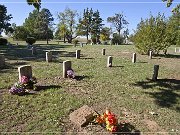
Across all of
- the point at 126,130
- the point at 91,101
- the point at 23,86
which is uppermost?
the point at 23,86

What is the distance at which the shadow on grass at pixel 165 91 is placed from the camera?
993 cm

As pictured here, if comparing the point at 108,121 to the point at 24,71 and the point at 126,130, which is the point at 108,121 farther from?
the point at 24,71

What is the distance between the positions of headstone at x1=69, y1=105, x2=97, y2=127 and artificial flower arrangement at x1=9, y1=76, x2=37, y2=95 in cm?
286

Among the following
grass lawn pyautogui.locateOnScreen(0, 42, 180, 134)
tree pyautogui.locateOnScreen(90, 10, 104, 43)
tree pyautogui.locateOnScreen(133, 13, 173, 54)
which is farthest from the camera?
tree pyautogui.locateOnScreen(90, 10, 104, 43)

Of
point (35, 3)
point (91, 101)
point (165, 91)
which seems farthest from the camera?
point (35, 3)

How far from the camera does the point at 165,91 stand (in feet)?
37.3

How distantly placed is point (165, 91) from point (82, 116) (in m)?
5.76

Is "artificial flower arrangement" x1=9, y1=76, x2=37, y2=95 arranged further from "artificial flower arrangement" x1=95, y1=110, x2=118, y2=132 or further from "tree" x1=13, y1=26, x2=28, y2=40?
"tree" x1=13, y1=26, x2=28, y2=40

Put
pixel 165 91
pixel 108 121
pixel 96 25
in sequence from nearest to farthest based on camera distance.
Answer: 1. pixel 108 121
2. pixel 165 91
3. pixel 96 25

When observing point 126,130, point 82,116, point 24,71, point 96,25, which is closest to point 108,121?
point 126,130

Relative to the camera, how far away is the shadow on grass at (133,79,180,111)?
391 inches

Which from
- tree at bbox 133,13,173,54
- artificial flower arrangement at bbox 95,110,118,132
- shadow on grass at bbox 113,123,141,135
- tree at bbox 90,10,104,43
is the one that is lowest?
shadow on grass at bbox 113,123,141,135

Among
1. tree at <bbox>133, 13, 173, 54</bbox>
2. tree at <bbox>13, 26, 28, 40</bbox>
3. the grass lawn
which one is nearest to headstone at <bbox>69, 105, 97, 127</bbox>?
the grass lawn

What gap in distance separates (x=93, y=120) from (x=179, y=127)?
10.5 feet
